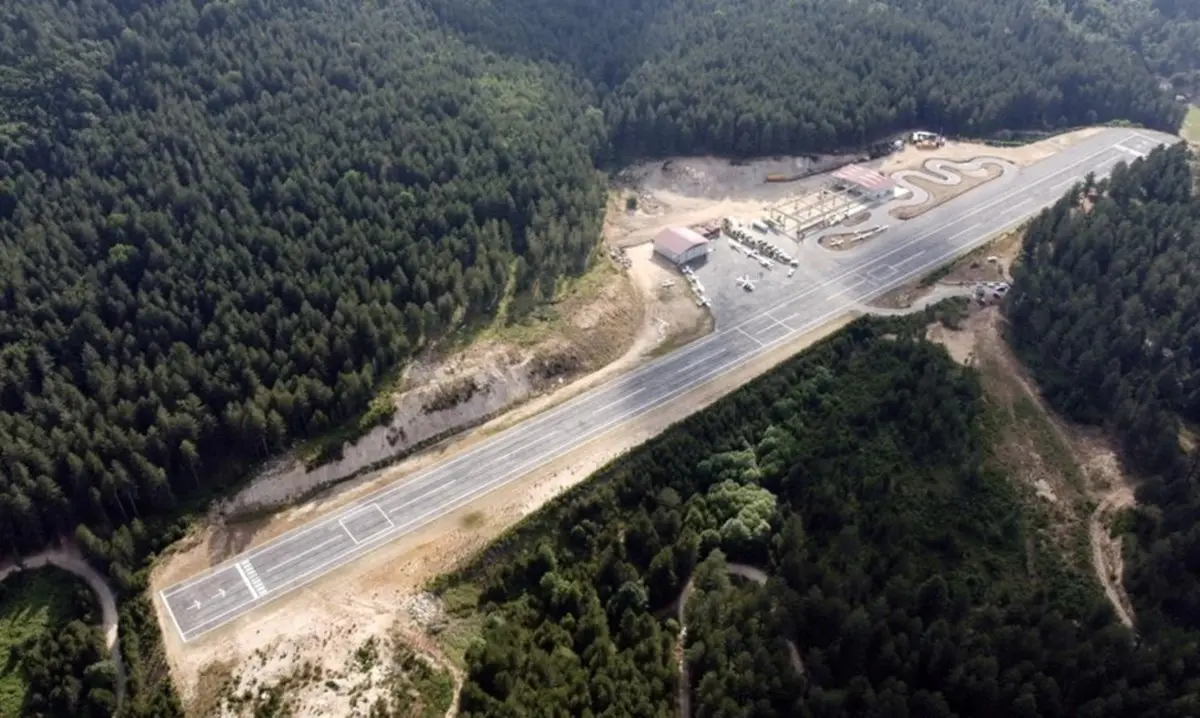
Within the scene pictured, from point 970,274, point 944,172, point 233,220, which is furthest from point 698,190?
point 233,220

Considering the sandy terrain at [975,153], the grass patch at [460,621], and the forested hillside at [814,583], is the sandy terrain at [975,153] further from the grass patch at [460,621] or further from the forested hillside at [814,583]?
the grass patch at [460,621]

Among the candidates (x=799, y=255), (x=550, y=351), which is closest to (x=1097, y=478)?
(x=799, y=255)

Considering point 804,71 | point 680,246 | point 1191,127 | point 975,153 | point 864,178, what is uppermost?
point 804,71

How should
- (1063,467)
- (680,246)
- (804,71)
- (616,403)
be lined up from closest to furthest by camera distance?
(1063,467) < (616,403) < (680,246) < (804,71)

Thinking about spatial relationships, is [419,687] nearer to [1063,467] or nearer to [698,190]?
[1063,467]

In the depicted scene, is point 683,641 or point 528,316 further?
point 528,316

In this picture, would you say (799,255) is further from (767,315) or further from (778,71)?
(778,71)

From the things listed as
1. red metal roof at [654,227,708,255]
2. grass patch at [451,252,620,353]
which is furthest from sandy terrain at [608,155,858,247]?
grass patch at [451,252,620,353]
